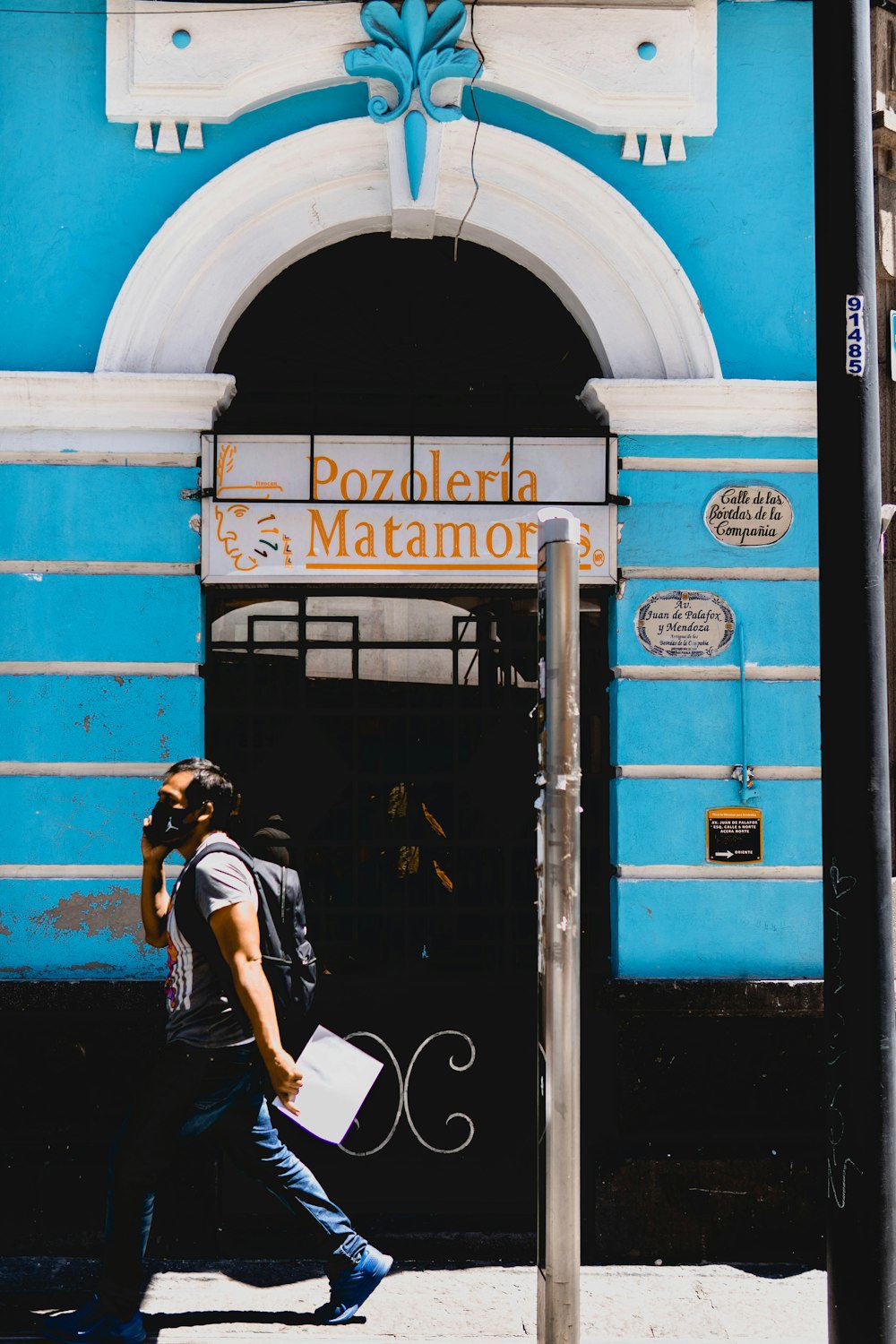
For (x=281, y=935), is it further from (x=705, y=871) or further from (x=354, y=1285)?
(x=705, y=871)

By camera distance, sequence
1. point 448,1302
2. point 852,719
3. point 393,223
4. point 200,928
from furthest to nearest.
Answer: point 393,223
point 448,1302
point 200,928
point 852,719

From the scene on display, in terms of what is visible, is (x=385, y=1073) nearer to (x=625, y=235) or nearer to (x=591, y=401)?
(x=591, y=401)

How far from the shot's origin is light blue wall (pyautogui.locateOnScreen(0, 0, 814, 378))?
5879 mm

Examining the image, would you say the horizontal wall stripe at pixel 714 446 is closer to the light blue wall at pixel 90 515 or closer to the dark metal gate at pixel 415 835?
the dark metal gate at pixel 415 835

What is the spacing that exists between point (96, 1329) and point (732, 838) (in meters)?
3.21

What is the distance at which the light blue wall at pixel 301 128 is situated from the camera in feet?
19.3

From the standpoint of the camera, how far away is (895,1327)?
391 centimetres

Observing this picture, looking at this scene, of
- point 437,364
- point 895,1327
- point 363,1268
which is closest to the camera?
point 895,1327

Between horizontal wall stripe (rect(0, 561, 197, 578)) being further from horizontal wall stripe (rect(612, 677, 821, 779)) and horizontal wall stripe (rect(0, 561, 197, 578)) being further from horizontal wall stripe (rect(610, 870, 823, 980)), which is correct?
horizontal wall stripe (rect(610, 870, 823, 980))

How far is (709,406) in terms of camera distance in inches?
231

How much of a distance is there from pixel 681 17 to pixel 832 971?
4.38 meters

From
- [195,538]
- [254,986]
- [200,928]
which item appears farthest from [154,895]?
[195,538]

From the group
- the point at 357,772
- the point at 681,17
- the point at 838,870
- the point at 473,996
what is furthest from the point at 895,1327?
the point at 681,17

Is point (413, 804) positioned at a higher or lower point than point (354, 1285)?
higher
